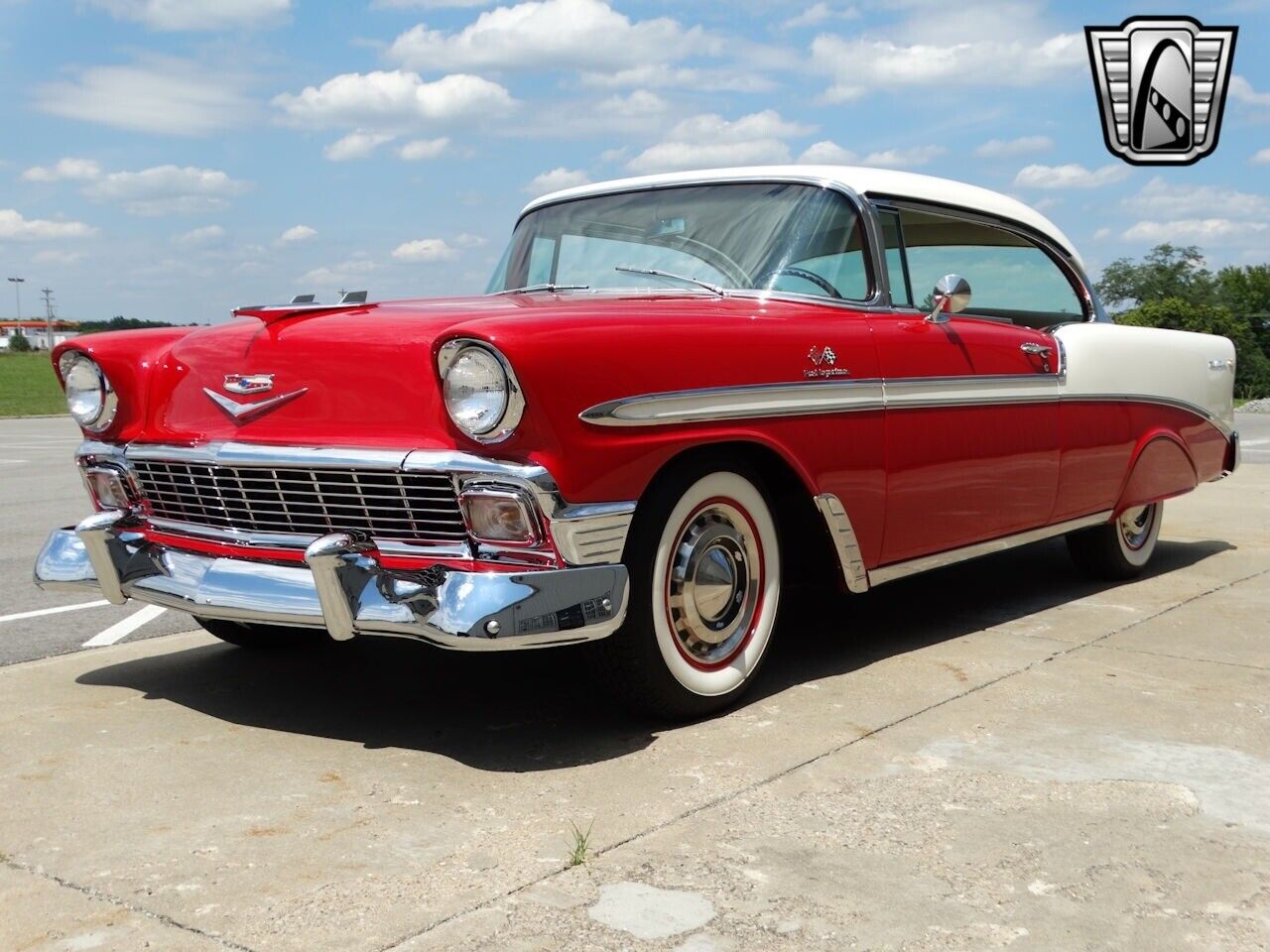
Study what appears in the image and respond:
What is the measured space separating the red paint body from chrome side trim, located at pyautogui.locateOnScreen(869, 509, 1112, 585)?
0.04m

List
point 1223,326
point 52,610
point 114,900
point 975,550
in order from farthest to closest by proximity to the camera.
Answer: point 1223,326 → point 52,610 → point 975,550 → point 114,900

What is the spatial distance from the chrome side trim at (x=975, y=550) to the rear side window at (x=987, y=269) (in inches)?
31.6

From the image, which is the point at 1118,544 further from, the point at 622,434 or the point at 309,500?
→ the point at 309,500

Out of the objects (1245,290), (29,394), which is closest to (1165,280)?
(1245,290)

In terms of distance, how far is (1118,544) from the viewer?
574 centimetres

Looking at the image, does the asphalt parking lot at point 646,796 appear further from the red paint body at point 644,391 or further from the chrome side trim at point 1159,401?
the chrome side trim at point 1159,401

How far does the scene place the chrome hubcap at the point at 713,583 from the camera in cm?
352

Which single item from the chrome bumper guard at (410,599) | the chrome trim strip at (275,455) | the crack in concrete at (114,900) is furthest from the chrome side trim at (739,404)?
the crack in concrete at (114,900)

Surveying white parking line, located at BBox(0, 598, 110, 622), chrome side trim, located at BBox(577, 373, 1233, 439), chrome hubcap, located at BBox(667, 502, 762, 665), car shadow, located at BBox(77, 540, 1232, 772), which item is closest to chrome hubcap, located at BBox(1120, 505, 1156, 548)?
car shadow, located at BBox(77, 540, 1232, 772)

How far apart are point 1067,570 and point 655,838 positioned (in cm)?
395

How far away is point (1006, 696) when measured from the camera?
3.88 meters

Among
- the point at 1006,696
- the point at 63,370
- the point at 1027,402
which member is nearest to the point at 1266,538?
the point at 1027,402

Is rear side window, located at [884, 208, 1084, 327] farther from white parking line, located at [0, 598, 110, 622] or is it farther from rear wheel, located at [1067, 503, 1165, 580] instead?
white parking line, located at [0, 598, 110, 622]

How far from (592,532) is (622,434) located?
255 mm
